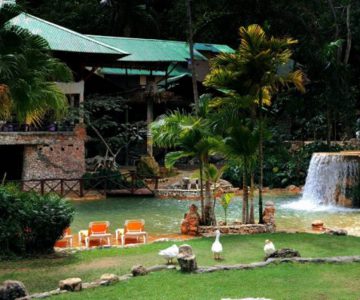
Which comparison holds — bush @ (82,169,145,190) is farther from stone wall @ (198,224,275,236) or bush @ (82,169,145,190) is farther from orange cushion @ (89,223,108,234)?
orange cushion @ (89,223,108,234)

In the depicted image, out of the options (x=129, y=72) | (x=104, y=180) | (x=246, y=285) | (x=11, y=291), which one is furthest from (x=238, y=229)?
(x=129, y=72)

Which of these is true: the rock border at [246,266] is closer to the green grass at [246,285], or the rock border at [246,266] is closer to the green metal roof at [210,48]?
the green grass at [246,285]

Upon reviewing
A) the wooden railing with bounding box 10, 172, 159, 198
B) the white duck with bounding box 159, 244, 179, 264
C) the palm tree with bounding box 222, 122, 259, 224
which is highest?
the palm tree with bounding box 222, 122, 259, 224

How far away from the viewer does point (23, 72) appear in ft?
35.2

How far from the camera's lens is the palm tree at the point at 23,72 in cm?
1055

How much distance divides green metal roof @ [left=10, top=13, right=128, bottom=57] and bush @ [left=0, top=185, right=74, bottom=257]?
1419cm

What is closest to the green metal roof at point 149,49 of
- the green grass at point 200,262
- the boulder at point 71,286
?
the green grass at point 200,262

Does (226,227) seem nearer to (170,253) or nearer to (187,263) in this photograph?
(170,253)

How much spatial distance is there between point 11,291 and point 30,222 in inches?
136

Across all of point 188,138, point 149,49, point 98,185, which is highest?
point 149,49

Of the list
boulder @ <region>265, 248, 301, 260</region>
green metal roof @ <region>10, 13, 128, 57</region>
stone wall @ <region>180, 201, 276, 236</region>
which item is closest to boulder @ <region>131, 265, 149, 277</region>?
boulder @ <region>265, 248, 301, 260</region>

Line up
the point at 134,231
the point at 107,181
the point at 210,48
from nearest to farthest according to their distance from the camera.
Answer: the point at 134,231, the point at 107,181, the point at 210,48

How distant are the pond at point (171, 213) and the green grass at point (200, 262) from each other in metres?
2.85

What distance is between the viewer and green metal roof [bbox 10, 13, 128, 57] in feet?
81.6
